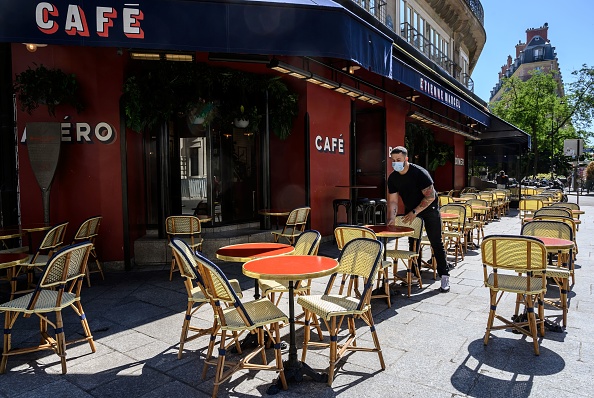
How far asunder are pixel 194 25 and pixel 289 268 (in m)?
3.73

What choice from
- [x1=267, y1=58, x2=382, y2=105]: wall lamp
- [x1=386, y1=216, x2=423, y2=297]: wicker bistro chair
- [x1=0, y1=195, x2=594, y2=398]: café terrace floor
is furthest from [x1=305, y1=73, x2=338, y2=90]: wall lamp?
[x1=0, y1=195, x2=594, y2=398]: café terrace floor

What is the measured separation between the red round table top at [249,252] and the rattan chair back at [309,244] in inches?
3.5

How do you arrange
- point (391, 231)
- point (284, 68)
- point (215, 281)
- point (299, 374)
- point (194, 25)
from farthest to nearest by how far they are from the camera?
point (284, 68), point (194, 25), point (391, 231), point (299, 374), point (215, 281)

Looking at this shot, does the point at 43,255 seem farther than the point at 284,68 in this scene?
No

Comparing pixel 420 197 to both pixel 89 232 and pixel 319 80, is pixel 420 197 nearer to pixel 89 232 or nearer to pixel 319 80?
pixel 319 80

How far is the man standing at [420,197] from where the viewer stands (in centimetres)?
566

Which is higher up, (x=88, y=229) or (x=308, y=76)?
(x=308, y=76)

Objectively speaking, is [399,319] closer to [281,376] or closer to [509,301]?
[509,301]

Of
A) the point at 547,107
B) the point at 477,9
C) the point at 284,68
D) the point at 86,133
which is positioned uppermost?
the point at 477,9

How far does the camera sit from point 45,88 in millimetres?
6508

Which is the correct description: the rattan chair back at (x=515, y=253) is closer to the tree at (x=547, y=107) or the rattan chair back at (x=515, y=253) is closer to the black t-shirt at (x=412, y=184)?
the black t-shirt at (x=412, y=184)

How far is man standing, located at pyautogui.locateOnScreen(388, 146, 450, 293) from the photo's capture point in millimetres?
5660

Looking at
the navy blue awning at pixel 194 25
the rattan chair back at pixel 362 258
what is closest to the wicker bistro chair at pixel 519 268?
the rattan chair back at pixel 362 258

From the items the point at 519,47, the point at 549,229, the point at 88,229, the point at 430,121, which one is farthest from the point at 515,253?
the point at 519,47
